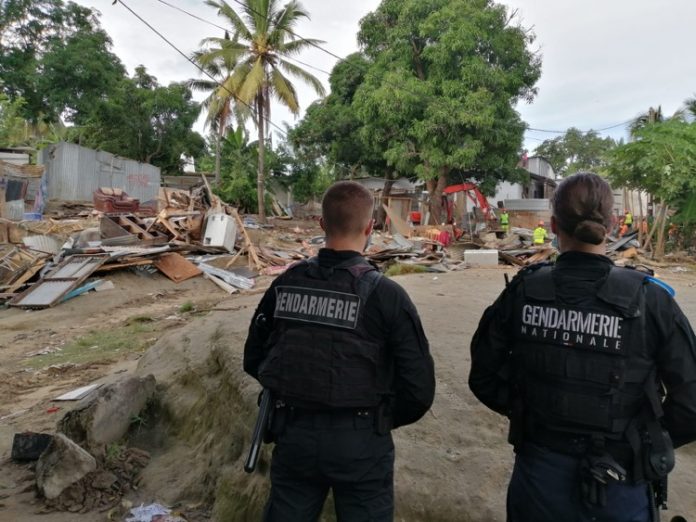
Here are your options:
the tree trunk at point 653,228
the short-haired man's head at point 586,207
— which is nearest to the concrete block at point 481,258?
the tree trunk at point 653,228

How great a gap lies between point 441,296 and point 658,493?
21.3ft

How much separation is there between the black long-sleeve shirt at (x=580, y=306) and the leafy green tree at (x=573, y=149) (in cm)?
4937

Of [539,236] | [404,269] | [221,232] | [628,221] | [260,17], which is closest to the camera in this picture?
[404,269]

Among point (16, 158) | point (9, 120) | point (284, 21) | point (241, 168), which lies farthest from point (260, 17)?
point (9, 120)

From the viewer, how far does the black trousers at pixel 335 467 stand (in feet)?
5.75

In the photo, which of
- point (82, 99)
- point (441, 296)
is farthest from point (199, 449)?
point (82, 99)

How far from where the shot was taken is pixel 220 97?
880 inches

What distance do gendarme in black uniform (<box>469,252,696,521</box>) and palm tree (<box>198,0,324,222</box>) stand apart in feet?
68.0

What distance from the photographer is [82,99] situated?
24609 mm

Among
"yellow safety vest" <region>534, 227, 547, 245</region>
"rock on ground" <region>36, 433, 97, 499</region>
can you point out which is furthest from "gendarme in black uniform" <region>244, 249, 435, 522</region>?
"yellow safety vest" <region>534, 227, 547, 245</region>

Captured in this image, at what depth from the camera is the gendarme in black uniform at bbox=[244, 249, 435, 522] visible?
177 cm

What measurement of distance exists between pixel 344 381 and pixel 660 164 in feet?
50.7

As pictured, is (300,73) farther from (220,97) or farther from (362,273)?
(362,273)

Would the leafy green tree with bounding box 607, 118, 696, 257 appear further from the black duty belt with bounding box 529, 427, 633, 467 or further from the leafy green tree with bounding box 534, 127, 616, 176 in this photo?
the leafy green tree with bounding box 534, 127, 616, 176
